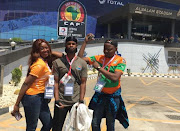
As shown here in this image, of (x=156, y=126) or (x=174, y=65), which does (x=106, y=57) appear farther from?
(x=174, y=65)

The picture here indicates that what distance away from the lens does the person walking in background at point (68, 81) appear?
8.71 ft

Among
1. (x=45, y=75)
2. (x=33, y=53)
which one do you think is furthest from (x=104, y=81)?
(x=33, y=53)

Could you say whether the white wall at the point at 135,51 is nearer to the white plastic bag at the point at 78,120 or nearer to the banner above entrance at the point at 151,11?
the banner above entrance at the point at 151,11

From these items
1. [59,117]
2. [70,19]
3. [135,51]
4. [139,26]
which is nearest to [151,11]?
[135,51]

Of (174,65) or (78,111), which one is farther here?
(174,65)

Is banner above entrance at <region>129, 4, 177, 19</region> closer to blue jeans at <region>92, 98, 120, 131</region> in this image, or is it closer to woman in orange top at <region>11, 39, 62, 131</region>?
blue jeans at <region>92, 98, 120, 131</region>

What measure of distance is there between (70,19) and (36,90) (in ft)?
89.8

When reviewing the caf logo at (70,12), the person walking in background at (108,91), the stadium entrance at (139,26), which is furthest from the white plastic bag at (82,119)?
the caf logo at (70,12)

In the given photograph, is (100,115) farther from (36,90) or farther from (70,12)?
(70,12)

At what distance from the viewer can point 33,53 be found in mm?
2656

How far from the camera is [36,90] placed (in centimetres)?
256

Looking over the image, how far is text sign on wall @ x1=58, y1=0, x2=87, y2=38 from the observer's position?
2870cm

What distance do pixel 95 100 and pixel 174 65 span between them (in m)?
24.1

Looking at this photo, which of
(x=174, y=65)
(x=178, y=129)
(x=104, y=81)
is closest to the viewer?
(x=104, y=81)
